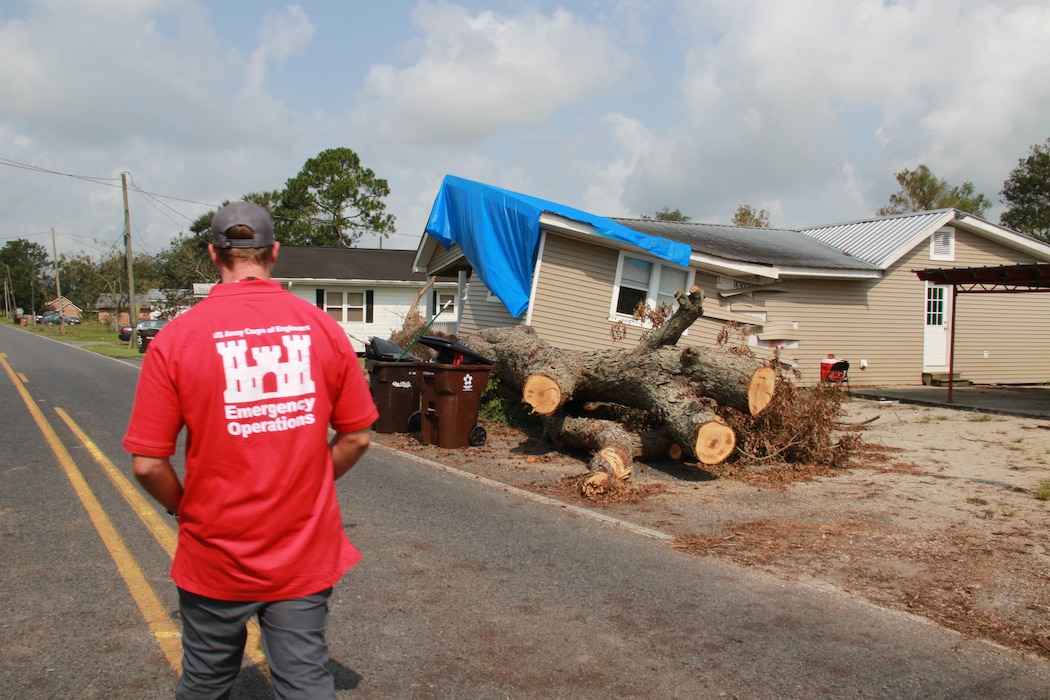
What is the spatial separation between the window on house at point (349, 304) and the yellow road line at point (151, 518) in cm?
2293

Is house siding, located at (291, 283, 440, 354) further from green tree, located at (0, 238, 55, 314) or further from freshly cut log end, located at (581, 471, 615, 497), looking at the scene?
green tree, located at (0, 238, 55, 314)

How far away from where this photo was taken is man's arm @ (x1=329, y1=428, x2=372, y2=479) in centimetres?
260

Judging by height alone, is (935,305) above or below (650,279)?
below

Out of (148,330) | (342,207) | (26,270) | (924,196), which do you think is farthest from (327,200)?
(26,270)

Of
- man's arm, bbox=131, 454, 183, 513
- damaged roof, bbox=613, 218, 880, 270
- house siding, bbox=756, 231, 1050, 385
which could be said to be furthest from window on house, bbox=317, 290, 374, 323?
man's arm, bbox=131, 454, 183, 513

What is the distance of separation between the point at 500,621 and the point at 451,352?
703 cm

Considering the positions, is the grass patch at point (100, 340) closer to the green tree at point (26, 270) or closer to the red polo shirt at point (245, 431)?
the red polo shirt at point (245, 431)

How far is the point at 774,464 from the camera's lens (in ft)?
30.3

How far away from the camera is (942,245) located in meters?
20.8

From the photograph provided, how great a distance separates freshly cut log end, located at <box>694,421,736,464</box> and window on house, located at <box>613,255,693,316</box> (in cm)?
775

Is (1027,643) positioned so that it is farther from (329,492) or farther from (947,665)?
(329,492)

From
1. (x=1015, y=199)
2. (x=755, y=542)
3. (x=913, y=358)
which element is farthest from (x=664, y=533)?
(x=1015, y=199)

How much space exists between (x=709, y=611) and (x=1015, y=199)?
4810 cm

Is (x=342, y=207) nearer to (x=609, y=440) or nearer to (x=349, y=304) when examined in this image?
(x=349, y=304)
